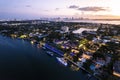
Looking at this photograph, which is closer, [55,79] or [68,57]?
[55,79]

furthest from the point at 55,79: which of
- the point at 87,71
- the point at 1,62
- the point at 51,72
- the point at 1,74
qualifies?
the point at 1,62

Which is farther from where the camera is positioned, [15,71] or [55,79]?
[15,71]

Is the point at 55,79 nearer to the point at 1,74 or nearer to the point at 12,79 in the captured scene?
the point at 12,79

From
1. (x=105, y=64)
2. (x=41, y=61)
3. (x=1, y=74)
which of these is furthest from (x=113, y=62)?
(x=1, y=74)

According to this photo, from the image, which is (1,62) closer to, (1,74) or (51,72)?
(1,74)

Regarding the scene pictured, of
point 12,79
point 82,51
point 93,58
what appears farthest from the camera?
point 82,51

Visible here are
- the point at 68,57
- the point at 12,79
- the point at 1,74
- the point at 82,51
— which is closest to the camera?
the point at 12,79

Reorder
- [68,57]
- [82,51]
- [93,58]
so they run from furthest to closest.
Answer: [82,51] → [68,57] → [93,58]

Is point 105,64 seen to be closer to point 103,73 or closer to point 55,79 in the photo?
point 103,73

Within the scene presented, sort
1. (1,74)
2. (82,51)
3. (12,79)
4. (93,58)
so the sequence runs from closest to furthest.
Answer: (12,79) < (1,74) < (93,58) < (82,51)
